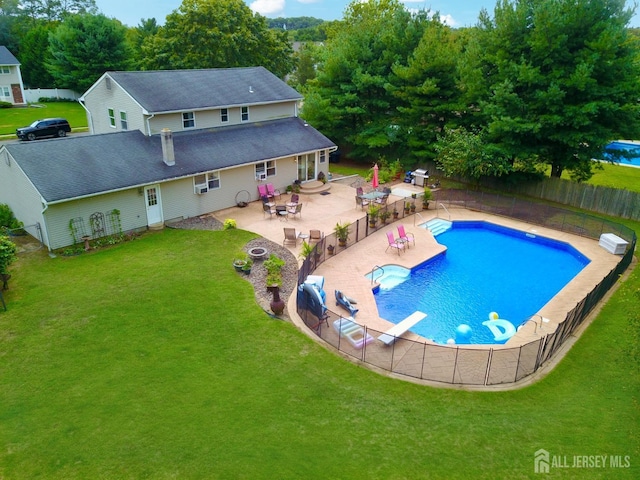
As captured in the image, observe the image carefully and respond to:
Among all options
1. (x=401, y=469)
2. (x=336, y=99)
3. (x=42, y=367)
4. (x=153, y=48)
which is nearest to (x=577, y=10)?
(x=336, y=99)

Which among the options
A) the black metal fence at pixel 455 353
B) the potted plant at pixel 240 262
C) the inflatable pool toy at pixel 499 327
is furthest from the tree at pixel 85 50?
the inflatable pool toy at pixel 499 327

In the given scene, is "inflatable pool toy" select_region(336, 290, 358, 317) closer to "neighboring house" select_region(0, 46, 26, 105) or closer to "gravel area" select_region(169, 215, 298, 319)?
"gravel area" select_region(169, 215, 298, 319)

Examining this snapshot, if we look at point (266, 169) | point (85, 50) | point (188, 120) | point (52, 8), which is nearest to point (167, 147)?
point (188, 120)

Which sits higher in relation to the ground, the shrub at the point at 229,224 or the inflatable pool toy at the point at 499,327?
the shrub at the point at 229,224

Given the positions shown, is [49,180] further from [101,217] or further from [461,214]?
[461,214]

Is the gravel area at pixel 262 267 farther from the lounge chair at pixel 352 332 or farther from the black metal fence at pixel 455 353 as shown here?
the lounge chair at pixel 352 332

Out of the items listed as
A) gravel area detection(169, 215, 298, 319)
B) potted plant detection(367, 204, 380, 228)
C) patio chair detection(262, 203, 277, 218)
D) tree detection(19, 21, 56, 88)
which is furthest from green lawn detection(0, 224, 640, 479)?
tree detection(19, 21, 56, 88)

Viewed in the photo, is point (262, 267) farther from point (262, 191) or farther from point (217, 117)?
point (217, 117)
